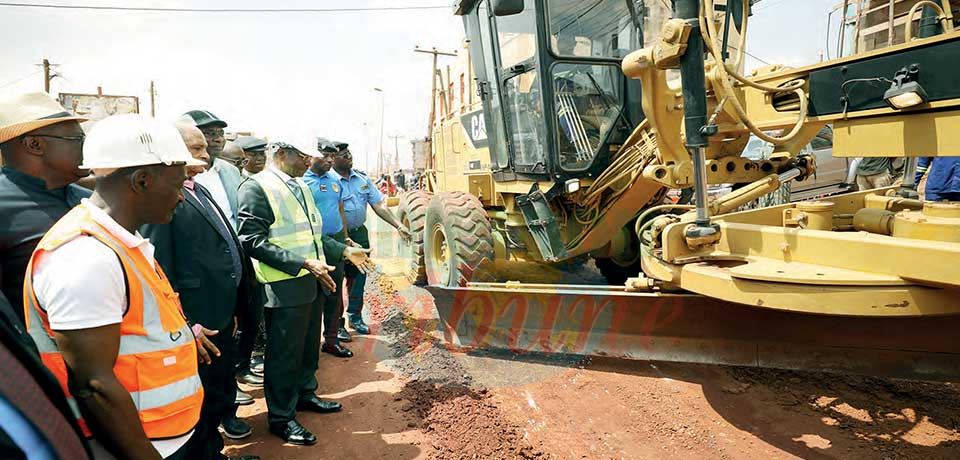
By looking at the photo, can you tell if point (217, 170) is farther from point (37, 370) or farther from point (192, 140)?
point (37, 370)

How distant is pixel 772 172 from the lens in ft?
11.5

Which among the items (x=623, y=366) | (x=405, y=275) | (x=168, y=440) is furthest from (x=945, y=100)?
(x=405, y=275)

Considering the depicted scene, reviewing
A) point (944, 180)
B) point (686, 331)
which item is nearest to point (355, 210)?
point (686, 331)

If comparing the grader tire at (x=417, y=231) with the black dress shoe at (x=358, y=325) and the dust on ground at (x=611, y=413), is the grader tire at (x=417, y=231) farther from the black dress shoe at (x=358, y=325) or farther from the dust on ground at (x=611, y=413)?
the dust on ground at (x=611, y=413)

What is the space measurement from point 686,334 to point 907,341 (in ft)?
3.49

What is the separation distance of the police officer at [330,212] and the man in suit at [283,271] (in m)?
1.27

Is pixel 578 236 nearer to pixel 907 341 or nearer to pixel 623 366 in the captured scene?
pixel 623 366

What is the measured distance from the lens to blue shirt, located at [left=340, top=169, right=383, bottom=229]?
17.5 ft

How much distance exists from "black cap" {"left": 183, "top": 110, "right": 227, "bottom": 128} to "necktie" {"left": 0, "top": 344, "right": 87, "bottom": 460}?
2850 mm

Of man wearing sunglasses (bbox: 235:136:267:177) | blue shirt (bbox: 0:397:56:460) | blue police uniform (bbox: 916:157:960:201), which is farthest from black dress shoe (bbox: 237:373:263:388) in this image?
blue police uniform (bbox: 916:157:960:201)

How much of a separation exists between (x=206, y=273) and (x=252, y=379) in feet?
5.66

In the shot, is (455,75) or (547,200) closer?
(547,200)

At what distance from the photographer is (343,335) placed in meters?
4.98

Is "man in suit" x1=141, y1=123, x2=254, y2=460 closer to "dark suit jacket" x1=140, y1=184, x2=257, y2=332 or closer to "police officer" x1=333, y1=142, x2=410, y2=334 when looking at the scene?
"dark suit jacket" x1=140, y1=184, x2=257, y2=332
